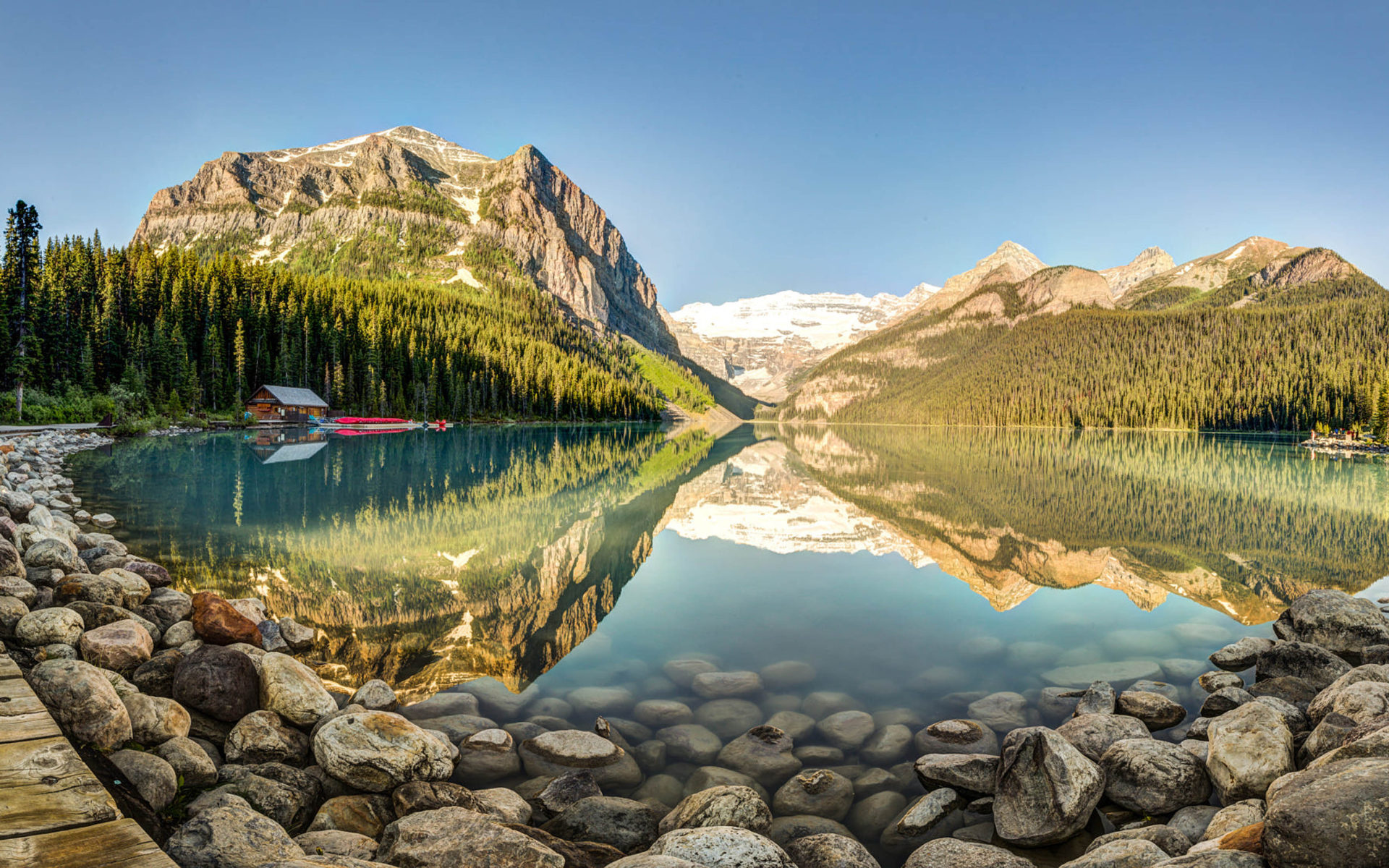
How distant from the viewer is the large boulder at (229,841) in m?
4.63

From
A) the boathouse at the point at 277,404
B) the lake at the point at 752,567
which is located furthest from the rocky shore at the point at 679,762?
the boathouse at the point at 277,404

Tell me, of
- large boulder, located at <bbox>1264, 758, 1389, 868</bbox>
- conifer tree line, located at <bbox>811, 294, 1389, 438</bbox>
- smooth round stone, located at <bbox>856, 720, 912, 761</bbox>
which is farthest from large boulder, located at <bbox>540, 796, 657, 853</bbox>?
conifer tree line, located at <bbox>811, 294, 1389, 438</bbox>

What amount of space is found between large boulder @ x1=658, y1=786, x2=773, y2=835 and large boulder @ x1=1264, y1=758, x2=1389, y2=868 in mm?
3823

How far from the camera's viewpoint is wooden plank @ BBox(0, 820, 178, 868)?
312cm

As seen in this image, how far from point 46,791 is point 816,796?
620 centimetres

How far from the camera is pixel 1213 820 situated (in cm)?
569

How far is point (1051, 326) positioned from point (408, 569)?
220602mm

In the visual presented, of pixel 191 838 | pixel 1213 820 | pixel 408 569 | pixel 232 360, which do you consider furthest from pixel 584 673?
pixel 232 360

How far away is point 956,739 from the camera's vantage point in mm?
8094

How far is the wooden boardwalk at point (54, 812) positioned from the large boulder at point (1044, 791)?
660 cm

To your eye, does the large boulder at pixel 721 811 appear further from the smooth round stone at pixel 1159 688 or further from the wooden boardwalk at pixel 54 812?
the smooth round stone at pixel 1159 688

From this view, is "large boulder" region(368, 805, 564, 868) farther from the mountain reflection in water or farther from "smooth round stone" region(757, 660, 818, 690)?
"smooth round stone" region(757, 660, 818, 690)

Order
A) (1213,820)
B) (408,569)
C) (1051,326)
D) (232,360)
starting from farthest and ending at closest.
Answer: (1051,326) → (232,360) → (408,569) → (1213,820)

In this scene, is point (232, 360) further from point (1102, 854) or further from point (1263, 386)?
point (1263, 386)
